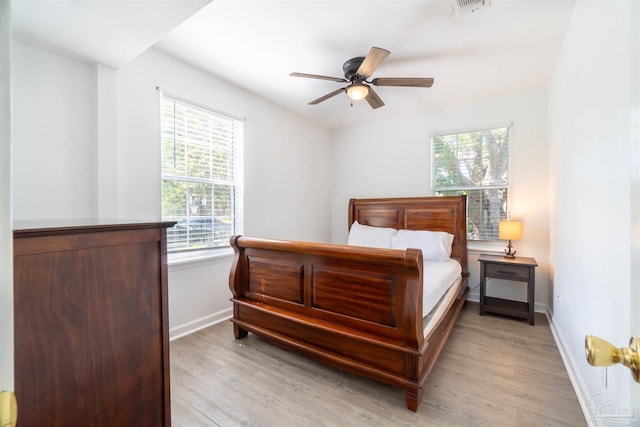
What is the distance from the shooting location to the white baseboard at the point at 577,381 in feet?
5.01

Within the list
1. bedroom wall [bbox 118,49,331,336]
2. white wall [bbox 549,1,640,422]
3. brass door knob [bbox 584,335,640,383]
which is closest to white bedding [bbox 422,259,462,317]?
white wall [bbox 549,1,640,422]

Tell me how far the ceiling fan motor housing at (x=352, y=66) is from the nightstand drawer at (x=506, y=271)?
259 centimetres

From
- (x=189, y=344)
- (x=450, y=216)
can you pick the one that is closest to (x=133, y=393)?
(x=189, y=344)

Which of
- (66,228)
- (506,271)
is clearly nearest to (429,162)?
(506,271)

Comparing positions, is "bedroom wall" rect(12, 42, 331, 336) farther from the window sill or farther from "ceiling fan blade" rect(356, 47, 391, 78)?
"ceiling fan blade" rect(356, 47, 391, 78)

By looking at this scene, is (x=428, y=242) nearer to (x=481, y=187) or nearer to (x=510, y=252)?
(x=510, y=252)

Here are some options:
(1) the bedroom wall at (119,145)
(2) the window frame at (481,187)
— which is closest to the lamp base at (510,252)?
(2) the window frame at (481,187)

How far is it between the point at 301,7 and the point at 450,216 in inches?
115

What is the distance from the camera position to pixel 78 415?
3.17ft

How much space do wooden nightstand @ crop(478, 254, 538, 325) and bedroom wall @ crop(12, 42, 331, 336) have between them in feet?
9.01

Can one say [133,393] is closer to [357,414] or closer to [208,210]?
[357,414]

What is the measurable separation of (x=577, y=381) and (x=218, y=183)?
3.51 metres

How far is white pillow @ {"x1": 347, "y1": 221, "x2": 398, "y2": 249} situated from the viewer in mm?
3612

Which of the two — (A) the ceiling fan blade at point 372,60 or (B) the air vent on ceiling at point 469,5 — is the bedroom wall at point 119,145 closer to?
(A) the ceiling fan blade at point 372,60
